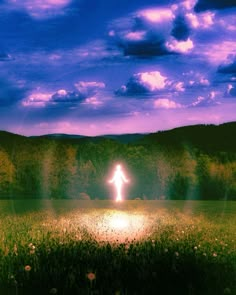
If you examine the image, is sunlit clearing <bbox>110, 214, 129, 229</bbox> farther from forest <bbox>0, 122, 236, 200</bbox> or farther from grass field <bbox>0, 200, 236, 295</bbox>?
forest <bbox>0, 122, 236, 200</bbox>

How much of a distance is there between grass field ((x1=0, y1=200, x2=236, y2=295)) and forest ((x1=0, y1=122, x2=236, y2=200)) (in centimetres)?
1180

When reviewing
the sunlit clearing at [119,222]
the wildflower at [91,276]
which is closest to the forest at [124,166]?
the sunlit clearing at [119,222]

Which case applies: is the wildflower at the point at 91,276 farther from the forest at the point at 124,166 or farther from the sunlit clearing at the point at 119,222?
the forest at the point at 124,166

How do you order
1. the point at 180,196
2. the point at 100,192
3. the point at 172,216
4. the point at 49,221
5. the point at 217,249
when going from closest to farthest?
the point at 217,249, the point at 49,221, the point at 172,216, the point at 100,192, the point at 180,196

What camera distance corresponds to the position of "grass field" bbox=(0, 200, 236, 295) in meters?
A: 10.0

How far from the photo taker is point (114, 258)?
1118cm

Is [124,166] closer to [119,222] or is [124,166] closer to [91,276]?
[119,222]

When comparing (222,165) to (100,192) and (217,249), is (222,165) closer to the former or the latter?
(100,192)

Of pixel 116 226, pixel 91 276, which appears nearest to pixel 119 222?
pixel 116 226

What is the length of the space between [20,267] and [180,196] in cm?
1897

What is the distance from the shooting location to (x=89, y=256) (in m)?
11.2

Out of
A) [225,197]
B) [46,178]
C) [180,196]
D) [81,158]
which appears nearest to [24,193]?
[46,178]

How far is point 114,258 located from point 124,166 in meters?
16.1

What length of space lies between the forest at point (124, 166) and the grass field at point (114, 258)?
11.8 metres
